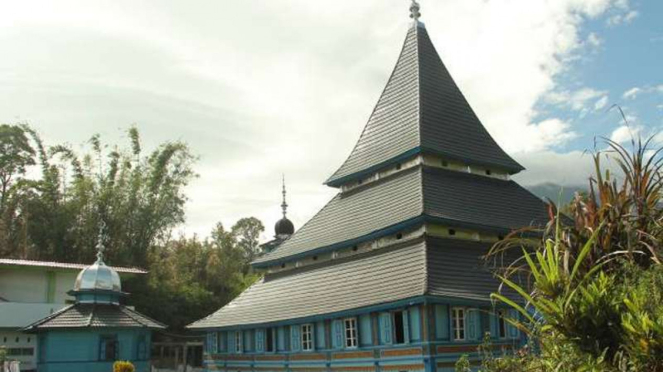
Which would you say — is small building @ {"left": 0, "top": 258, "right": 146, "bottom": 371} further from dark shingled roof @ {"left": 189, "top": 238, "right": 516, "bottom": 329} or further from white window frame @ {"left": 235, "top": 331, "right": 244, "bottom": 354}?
dark shingled roof @ {"left": 189, "top": 238, "right": 516, "bottom": 329}

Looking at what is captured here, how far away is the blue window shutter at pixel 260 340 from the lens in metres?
24.6

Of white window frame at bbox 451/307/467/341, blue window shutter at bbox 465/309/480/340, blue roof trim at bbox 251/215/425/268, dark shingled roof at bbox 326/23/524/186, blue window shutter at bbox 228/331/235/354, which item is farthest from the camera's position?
blue window shutter at bbox 228/331/235/354

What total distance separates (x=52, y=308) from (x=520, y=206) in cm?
2239

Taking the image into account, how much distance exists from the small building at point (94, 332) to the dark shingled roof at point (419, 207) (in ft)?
22.5

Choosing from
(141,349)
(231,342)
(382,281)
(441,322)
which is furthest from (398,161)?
(141,349)

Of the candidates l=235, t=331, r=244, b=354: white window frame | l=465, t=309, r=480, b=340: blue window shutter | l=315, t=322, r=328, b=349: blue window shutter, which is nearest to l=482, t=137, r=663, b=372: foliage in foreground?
l=465, t=309, r=480, b=340: blue window shutter

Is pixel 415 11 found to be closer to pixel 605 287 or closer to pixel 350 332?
pixel 350 332

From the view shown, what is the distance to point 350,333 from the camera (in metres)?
20.5

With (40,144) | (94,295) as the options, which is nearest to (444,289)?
(94,295)

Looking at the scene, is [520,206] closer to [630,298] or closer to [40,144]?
[630,298]

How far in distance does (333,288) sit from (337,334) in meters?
1.53

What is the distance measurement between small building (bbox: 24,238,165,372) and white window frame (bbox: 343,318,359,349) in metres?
11.1

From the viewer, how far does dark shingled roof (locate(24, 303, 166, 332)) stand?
87.3 feet

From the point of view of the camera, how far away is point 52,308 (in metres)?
32.3
